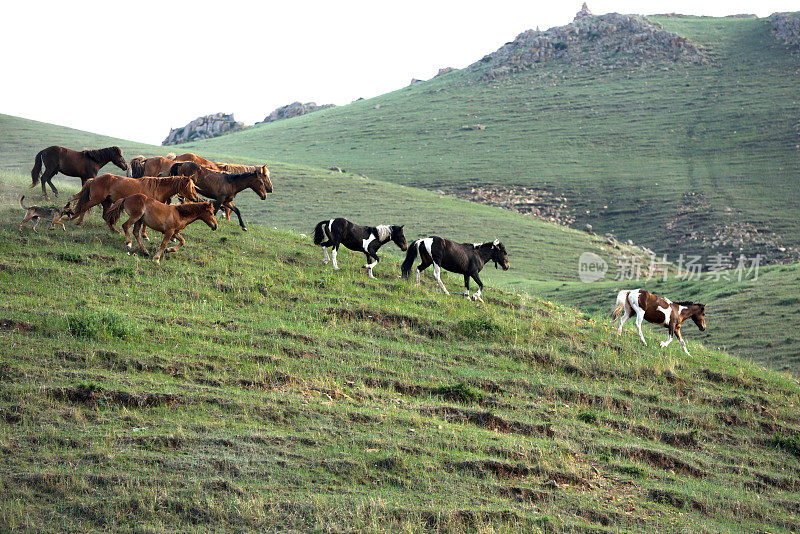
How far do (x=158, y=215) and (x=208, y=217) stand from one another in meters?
1.21

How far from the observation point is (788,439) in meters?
13.8

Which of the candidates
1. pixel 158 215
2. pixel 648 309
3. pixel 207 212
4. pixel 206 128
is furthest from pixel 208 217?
pixel 206 128

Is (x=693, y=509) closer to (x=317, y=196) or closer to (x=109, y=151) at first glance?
(x=109, y=151)

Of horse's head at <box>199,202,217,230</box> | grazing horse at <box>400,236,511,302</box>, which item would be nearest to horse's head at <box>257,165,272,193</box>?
horse's head at <box>199,202,217,230</box>

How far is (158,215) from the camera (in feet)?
54.0

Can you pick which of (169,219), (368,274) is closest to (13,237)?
(169,219)

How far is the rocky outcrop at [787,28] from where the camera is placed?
306 ft

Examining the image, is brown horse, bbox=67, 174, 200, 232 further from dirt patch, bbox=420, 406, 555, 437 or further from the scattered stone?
the scattered stone

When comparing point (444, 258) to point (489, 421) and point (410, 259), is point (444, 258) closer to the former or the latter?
point (410, 259)

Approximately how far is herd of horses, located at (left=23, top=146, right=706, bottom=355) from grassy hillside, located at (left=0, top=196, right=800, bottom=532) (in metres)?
0.83

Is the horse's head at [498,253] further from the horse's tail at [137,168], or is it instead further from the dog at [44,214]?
the dog at [44,214]

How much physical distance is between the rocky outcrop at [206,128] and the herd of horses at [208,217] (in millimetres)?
105920

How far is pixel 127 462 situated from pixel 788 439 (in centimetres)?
1216

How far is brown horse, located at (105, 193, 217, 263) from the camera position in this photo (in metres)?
16.4
